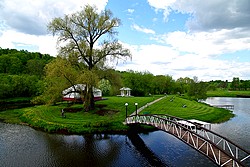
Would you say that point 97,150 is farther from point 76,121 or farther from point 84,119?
point 84,119

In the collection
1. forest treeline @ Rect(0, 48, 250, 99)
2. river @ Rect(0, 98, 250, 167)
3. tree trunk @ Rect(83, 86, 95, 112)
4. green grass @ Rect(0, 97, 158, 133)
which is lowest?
river @ Rect(0, 98, 250, 167)

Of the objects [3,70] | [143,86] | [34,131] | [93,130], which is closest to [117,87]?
[93,130]

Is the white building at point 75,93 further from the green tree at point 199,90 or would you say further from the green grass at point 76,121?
the green tree at point 199,90

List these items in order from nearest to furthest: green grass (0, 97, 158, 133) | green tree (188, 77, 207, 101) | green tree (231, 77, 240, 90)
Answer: green grass (0, 97, 158, 133)
green tree (188, 77, 207, 101)
green tree (231, 77, 240, 90)

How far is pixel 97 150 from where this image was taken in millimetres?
23516

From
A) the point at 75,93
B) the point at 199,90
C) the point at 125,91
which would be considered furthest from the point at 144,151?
the point at 199,90

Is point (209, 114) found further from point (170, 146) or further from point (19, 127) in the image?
point (19, 127)

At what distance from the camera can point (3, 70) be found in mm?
Result: 94125

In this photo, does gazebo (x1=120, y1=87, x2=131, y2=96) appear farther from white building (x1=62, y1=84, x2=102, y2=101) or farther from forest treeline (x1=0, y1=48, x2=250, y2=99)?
white building (x1=62, y1=84, x2=102, y2=101)

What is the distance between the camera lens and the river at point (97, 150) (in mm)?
20062

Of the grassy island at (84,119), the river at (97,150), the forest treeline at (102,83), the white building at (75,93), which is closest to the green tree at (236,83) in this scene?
the forest treeline at (102,83)

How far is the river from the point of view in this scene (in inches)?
790

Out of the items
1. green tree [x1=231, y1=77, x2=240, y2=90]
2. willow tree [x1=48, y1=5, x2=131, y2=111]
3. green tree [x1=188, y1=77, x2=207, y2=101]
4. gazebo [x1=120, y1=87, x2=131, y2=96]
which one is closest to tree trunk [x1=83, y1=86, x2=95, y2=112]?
willow tree [x1=48, y1=5, x2=131, y2=111]

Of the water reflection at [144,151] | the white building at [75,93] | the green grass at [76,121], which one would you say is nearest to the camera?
the water reflection at [144,151]
